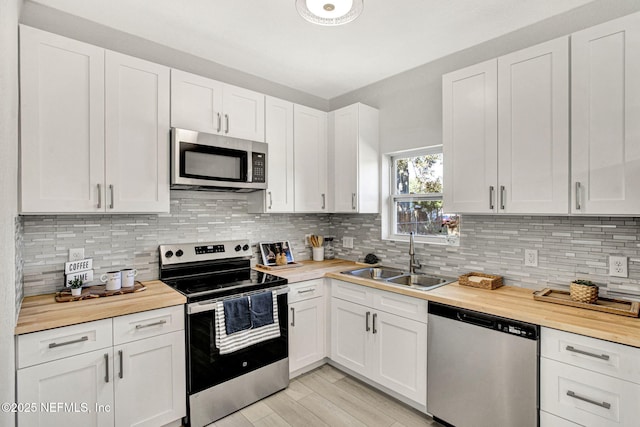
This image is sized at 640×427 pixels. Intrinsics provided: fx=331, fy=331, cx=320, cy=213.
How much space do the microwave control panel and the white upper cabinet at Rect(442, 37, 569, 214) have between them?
4.66 feet

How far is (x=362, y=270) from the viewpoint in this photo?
3.03m

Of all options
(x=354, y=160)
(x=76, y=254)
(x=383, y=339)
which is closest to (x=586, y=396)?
(x=383, y=339)

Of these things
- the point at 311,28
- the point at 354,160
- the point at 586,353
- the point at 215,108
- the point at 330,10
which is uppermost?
the point at 311,28

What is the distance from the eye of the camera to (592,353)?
5.09 feet

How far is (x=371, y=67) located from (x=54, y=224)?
2657mm

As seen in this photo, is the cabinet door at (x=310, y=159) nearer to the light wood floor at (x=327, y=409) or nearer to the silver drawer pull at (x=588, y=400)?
the light wood floor at (x=327, y=409)

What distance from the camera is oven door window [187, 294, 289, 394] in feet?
6.86

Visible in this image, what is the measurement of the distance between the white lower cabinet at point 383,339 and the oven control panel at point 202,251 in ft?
2.90

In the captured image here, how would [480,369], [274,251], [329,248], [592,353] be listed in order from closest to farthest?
[592,353] → [480,369] → [274,251] → [329,248]

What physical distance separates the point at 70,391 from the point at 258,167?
1816 millimetres

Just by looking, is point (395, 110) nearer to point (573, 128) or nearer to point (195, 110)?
point (573, 128)

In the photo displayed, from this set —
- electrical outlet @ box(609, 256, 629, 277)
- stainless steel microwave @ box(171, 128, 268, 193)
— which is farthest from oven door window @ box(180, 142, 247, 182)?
electrical outlet @ box(609, 256, 629, 277)

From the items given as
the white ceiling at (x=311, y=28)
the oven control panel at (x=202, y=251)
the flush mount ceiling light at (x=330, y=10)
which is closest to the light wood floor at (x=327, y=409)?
the oven control panel at (x=202, y=251)

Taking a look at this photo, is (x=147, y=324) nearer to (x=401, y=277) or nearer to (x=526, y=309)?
(x=401, y=277)
